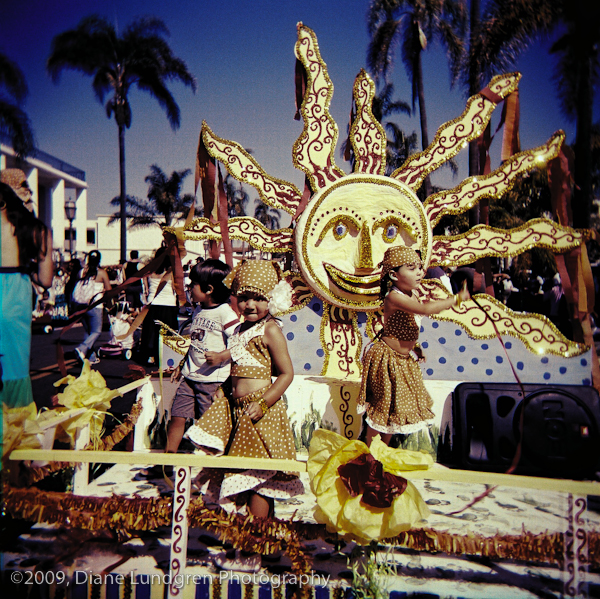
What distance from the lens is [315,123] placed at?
3.98 m

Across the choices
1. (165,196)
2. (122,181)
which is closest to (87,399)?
(122,181)

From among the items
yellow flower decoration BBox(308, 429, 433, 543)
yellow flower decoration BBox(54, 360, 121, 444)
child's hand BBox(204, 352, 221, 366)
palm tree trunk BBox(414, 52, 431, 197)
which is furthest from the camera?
palm tree trunk BBox(414, 52, 431, 197)

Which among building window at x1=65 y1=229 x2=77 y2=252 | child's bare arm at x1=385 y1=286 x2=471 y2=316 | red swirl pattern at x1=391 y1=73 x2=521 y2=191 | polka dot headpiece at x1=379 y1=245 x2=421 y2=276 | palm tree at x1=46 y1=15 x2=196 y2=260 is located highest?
palm tree at x1=46 y1=15 x2=196 y2=260

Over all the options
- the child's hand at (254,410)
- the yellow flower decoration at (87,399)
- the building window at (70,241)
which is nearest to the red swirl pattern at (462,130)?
the child's hand at (254,410)

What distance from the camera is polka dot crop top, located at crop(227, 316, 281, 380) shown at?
99.3 inches

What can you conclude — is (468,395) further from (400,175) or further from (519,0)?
(519,0)

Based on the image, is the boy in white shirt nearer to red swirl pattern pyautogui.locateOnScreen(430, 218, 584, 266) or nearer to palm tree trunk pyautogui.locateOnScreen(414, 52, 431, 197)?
red swirl pattern pyautogui.locateOnScreen(430, 218, 584, 266)

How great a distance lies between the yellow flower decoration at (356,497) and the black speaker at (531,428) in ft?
4.51

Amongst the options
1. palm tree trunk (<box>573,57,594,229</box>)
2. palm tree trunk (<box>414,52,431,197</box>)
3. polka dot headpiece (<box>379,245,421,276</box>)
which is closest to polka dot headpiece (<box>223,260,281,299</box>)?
polka dot headpiece (<box>379,245,421,276</box>)

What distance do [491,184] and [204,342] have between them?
8.07 feet

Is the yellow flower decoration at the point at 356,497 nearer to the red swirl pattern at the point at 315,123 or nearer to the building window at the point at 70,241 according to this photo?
the red swirl pattern at the point at 315,123

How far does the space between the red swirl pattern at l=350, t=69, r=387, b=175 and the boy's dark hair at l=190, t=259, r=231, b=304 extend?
142 centimetres

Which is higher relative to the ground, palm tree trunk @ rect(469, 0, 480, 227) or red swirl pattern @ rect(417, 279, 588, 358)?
palm tree trunk @ rect(469, 0, 480, 227)

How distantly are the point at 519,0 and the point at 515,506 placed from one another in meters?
9.22
